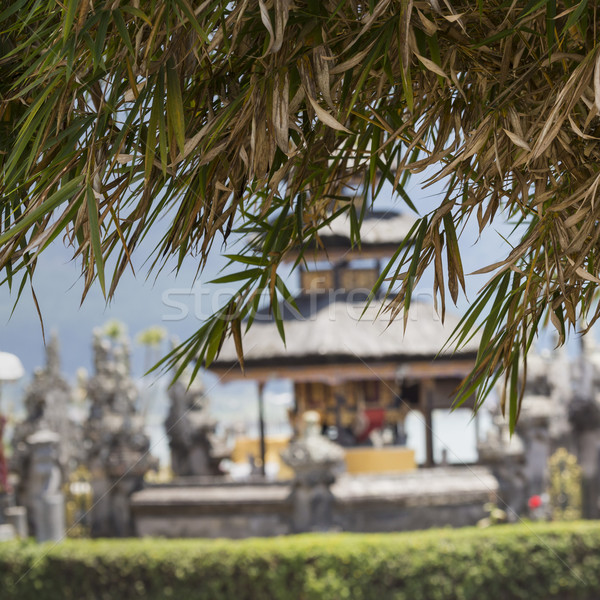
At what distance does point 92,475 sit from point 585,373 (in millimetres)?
6010

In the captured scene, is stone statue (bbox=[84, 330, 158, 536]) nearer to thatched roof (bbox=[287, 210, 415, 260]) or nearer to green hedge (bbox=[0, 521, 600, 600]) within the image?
green hedge (bbox=[0, 521, 600, 600])

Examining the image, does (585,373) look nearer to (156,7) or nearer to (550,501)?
(550,501)

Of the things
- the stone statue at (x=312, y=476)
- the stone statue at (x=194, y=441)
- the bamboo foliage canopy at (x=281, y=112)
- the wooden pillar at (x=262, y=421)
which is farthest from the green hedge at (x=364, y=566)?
the bamboo foliage canopy at (x=281, y=112)

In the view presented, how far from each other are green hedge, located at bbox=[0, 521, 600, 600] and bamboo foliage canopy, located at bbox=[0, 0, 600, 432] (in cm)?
606

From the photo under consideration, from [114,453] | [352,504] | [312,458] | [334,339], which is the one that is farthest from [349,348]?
[114,453]

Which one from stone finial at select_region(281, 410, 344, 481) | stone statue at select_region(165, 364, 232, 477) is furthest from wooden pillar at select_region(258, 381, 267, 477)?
stone finial at select_region(281, 410, 344, 481)

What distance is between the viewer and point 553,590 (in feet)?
26.6

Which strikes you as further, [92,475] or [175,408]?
[175,408]

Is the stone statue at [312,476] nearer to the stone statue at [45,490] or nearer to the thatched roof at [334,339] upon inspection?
the thatched roof at [334,339]

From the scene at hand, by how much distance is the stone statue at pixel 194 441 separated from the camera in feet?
35.7

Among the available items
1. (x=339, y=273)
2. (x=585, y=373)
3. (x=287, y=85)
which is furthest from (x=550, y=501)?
(x=287, y=85)

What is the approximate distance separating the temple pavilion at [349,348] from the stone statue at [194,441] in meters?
0.86

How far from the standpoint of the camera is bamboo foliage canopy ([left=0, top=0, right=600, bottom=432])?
1781mm

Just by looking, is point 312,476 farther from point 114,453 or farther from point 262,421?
point 262,421
